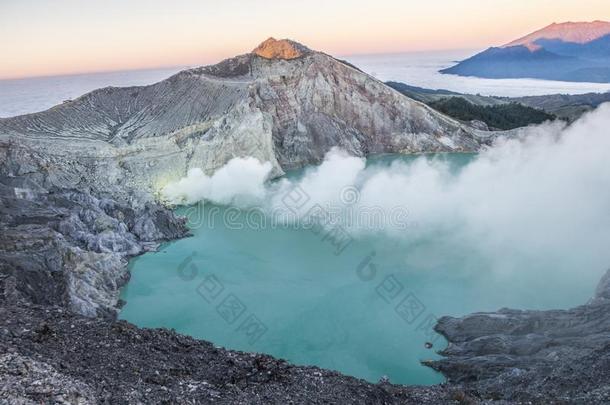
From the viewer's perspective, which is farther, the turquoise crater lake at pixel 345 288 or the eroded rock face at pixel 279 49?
the eroded rock face at pixel 279 49

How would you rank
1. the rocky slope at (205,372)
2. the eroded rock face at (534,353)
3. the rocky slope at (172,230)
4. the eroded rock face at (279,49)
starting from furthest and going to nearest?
the eroded rock face at (279,49) → the eroded rock face at (534,353) → the rocky slope at (172,230) → the rocky slope at (205,372)

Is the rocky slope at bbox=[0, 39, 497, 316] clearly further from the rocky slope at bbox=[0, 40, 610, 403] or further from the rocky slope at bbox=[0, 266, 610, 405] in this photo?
the rocky slope at bbox=[0, 266, 610, 405]

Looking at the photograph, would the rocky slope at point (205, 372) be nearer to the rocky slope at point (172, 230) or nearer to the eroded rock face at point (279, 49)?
the rocky slope at point (172, 230)

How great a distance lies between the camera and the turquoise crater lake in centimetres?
1416

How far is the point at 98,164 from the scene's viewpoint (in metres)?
26.4

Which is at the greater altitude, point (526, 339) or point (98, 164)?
point (98, 164)

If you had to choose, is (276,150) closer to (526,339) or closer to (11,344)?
(526,339)

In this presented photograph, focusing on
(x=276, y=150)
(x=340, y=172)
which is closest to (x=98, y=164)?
(x=276, y=150)

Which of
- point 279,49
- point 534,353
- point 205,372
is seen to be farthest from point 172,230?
point 279,49

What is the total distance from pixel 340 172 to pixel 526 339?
20.4 m

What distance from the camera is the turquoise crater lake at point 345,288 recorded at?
1416 centimetres

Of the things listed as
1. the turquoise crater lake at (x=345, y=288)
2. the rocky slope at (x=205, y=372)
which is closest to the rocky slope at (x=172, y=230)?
the rocky slope at (x=205, y=372)

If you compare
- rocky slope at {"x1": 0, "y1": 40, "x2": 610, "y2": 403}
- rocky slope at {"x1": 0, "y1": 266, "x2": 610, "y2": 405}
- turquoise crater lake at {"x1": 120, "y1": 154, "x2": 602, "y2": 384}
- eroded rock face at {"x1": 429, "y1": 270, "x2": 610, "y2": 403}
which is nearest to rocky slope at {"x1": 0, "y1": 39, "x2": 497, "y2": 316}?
rocky slope at {"x1": 0, "y1": 40, "x2": 610, "y2": 403}

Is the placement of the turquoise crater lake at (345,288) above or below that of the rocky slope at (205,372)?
below
